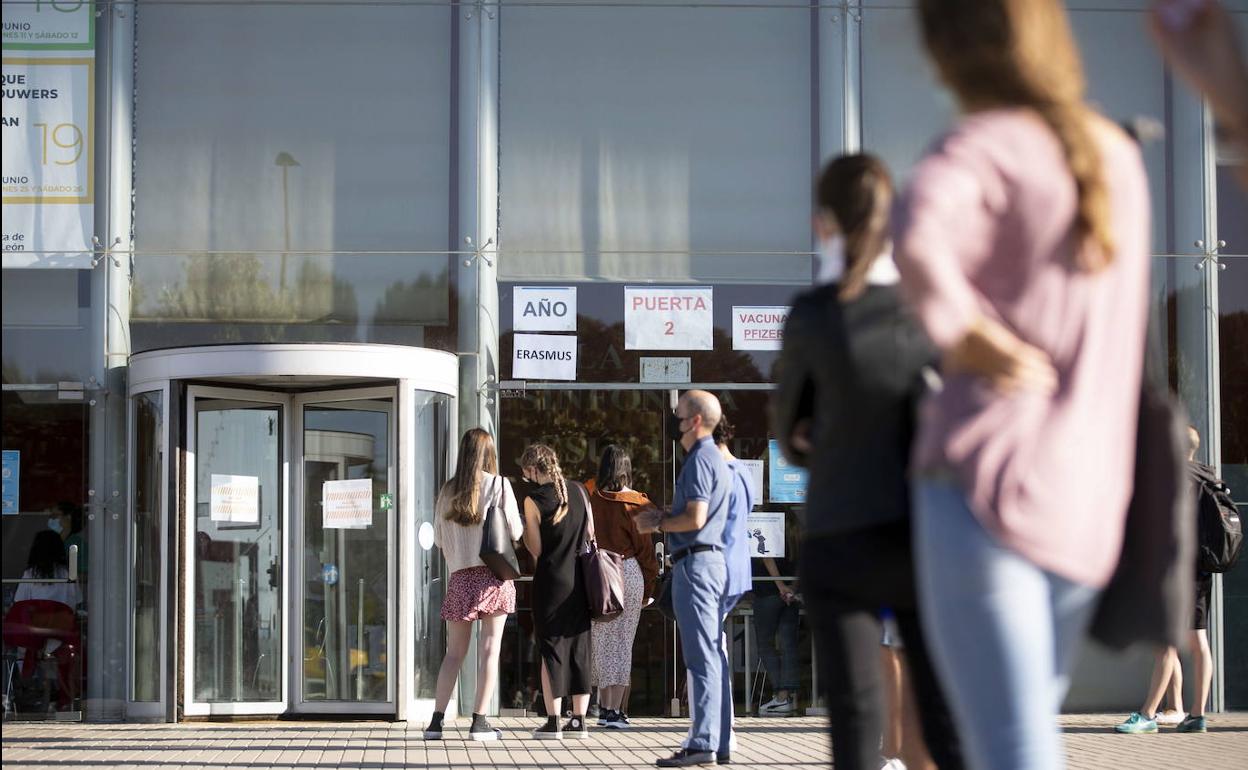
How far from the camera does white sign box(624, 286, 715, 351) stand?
12.4 m

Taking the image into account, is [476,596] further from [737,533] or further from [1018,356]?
[1018,356]

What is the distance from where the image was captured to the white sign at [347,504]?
1152 cm

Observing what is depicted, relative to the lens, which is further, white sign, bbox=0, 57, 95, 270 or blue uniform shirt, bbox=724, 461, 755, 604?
white sign, bbox=0, 57, 95, 270

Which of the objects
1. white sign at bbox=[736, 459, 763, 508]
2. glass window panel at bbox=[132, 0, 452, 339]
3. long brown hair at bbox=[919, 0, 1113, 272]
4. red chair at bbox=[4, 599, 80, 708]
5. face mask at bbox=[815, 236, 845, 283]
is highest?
glass window panel at bbox=[132, 0, 452, 339]

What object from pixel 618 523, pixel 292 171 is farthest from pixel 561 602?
pixel 292 171

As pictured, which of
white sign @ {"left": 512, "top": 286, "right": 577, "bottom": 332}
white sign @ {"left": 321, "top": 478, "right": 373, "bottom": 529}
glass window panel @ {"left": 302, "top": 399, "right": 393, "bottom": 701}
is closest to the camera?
glass window panel @ {"left": 302, "top": 399, "right": 393, "bottom": 701}

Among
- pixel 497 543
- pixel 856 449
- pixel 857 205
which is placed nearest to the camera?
pixel 856 449

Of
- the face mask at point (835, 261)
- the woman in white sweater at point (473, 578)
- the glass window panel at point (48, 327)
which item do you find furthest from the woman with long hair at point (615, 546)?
the face mask at point (835, 261)

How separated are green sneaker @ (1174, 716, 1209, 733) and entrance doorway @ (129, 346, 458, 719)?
4700 millimetres

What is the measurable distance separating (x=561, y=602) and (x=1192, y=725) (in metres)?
3.86

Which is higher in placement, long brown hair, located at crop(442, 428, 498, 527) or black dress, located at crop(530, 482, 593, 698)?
long brown hair, located at crop(442, 428, 498, 527)

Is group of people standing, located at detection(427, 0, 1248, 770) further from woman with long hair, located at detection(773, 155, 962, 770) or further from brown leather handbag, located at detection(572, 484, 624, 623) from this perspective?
brown leather handbag, located at detection(572, 484, 624, 623)

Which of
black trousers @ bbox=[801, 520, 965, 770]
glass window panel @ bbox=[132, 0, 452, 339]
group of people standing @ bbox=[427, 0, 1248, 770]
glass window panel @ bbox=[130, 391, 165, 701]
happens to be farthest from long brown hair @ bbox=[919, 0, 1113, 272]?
glass window panel @ bbox=[132, 0, 452, 339]

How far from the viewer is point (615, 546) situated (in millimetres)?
10719
